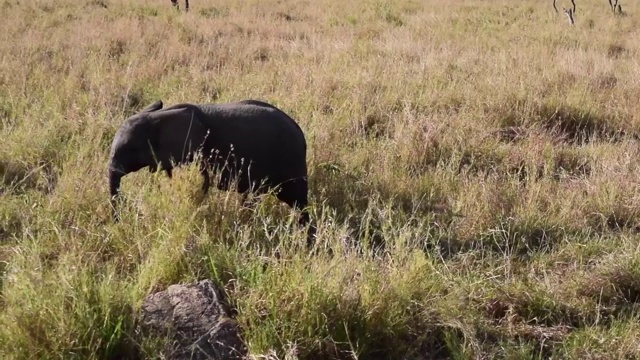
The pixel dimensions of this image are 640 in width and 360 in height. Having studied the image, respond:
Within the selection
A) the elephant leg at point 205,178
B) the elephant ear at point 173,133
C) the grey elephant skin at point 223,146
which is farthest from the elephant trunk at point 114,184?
the elephant leg at point 205,178

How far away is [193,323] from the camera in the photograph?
2662 mm

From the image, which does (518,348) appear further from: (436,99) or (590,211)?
(436,99)

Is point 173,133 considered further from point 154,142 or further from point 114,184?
point 114,184

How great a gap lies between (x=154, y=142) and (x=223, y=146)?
0.44 m

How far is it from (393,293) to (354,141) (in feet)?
10.0

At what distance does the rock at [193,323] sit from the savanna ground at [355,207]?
0.22 feet

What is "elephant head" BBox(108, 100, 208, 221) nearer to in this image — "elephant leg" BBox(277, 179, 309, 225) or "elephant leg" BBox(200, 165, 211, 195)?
"elephant leg" BBox(200, 165, 211, 195)

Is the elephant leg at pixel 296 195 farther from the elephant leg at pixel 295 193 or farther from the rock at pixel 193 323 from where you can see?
the rock at pixel 193 323

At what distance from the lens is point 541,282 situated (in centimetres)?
350

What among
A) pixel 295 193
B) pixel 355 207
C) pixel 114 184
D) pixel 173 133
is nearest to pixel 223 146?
pixel 173 133

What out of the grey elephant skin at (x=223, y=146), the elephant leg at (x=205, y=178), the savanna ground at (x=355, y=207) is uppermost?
the grey elephant skin at (x=223, y=146)

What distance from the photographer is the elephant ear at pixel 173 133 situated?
12.8ft

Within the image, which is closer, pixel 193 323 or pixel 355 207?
pixel 193 323

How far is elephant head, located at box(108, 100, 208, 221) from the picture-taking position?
381 cm
